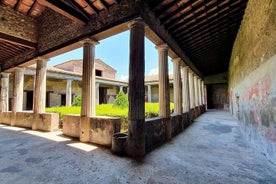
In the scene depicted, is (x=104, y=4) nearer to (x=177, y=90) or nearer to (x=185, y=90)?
(x=177, y=90)

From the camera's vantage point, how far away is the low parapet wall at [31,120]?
6.72m

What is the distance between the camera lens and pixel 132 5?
3.99m

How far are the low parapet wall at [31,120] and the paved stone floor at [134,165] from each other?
2.08 metres

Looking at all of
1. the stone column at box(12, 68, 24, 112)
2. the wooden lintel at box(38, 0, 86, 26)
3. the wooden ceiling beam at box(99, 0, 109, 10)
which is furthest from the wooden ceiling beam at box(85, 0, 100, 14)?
the stone column at box(12, 68, 24, 112)

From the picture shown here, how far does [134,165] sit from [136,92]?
5.71ft

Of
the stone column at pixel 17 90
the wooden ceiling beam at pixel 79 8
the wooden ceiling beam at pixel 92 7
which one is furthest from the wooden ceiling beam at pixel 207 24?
the stone column at pixel 17 90

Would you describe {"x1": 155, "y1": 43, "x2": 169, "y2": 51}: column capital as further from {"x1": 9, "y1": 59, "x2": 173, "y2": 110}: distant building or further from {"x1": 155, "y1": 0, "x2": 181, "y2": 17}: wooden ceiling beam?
{"x1": 9, "y1": 59, "x2": 173, "y2": 110}: distant building

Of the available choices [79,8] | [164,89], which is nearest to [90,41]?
[79,8]

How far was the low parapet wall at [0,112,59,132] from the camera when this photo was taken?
265 inches

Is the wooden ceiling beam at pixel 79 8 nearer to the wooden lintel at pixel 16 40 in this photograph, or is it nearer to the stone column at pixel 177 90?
the wooden lintel at pixel 16 40

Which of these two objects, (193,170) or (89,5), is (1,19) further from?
(193,170)

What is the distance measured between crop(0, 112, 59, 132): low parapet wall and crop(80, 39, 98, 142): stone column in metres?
2.60

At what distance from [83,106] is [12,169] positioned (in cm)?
246

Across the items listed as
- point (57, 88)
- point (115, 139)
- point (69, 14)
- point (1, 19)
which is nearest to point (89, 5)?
point (69, 14)
